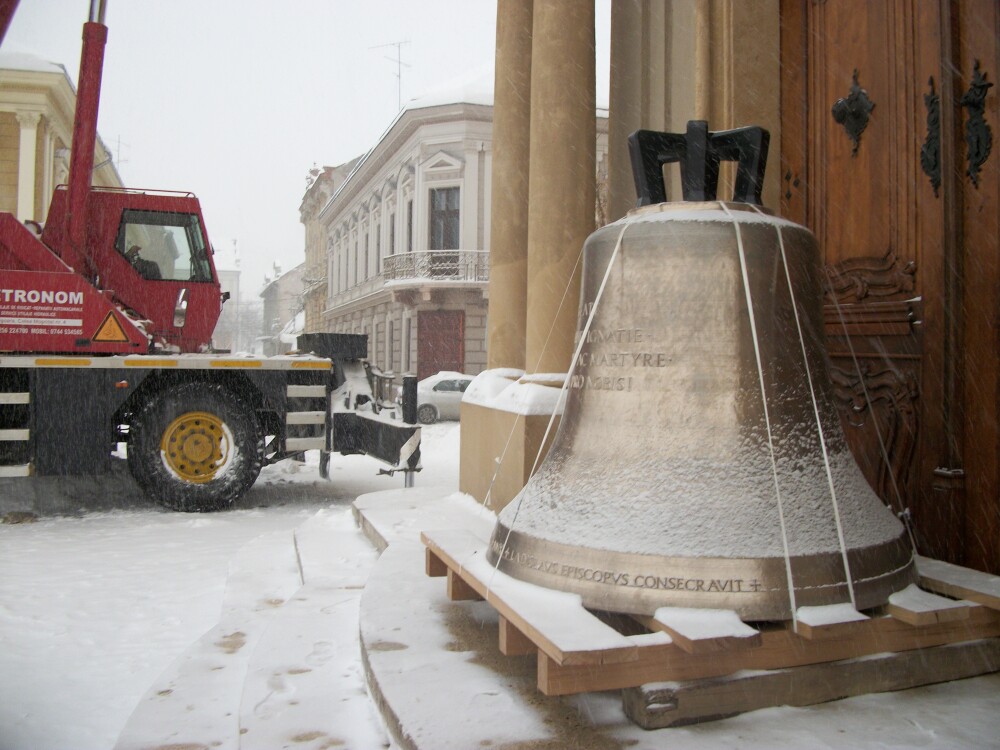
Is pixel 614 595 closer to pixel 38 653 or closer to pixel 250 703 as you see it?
pixel 250 703

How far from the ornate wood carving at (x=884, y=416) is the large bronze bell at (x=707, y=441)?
756mm

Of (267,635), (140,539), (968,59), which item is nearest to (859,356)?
(968,59)

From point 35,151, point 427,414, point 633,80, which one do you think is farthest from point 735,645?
point 427,414

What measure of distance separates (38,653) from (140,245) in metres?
5.94

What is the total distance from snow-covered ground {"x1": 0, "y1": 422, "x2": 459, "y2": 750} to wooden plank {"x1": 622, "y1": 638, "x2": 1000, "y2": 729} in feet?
2.38

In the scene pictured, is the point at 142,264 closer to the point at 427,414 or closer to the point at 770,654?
the point at 770,654

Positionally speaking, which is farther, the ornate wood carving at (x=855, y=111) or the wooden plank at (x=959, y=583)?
the ornate wood carving at (x=855, y=111)

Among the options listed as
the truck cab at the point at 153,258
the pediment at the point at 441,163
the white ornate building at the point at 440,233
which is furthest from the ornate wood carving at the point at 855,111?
the pediment at the point at 441,163

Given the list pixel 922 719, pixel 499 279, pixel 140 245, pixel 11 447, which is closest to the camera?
pixel 922 719

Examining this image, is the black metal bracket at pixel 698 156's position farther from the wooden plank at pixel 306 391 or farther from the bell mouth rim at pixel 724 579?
the wooden plank at pixel 306 391

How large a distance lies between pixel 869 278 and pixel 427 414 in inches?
641

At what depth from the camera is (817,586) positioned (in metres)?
2.06

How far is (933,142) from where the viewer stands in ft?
9.62

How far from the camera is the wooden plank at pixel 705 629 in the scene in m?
1.81
